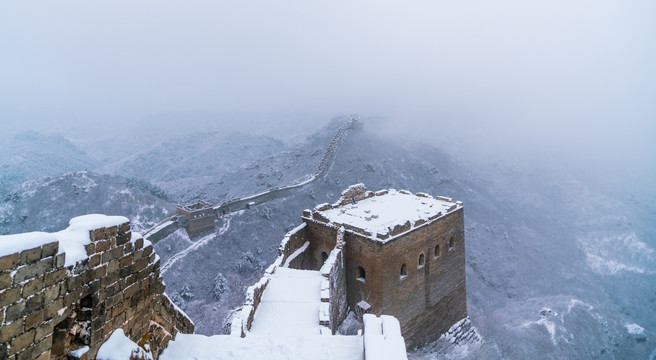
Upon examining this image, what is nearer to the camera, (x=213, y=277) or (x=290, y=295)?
(x=290, y=295)

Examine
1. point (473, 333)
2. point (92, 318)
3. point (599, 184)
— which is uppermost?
point (92, 318)

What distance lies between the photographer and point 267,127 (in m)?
132

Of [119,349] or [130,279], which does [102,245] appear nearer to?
[130,279]

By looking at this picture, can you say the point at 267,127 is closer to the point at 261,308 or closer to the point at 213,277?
the point at 213,277

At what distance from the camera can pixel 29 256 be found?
417 cm

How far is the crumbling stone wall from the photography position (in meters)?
4.09

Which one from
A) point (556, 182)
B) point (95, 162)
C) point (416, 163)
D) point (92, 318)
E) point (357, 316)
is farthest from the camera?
point (95, 162)

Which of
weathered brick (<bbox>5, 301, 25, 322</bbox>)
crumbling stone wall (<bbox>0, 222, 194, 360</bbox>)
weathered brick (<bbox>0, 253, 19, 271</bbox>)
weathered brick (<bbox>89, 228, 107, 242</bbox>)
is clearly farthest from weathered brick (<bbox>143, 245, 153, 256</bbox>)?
weathered brick (<bbox>0, 253, 19, 271</bbox>)

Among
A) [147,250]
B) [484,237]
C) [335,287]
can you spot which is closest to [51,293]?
[147,250]

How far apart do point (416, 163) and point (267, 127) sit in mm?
84486

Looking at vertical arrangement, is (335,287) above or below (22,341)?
below

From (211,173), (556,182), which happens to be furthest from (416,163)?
(211,173)

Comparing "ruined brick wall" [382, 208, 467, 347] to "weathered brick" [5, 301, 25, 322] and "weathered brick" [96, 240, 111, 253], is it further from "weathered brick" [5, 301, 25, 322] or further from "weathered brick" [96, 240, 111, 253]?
"weathered brick" [5, 301, 25, 322]

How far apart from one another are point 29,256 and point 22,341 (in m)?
0.98
